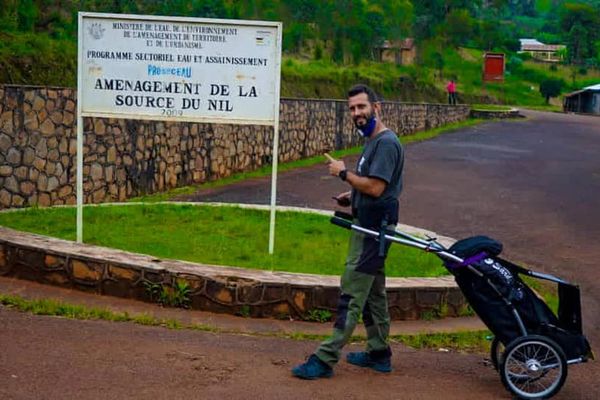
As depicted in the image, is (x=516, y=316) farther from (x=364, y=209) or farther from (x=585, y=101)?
(x=585, y=101)

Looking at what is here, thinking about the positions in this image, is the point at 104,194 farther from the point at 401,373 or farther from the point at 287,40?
the point at 287,40

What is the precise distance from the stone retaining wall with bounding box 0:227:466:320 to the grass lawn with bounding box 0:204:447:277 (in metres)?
0.66

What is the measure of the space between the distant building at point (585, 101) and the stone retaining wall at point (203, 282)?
55.0 m

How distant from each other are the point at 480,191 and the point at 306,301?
28.9 ft

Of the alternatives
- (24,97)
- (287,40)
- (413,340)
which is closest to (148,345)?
(413,340)

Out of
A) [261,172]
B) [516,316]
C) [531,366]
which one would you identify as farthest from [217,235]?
[261,172]

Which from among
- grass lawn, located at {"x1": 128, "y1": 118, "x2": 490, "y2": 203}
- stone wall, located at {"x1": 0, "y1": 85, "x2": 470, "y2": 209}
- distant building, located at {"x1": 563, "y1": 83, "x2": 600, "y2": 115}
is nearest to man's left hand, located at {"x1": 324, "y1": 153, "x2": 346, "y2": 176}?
stone wall, located at {"x1": 0, "y1": 85, "x2": 470, "y2": 209}

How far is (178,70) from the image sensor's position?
337 inches

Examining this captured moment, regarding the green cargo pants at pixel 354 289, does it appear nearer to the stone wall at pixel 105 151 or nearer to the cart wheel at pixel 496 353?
the cart wheel at pixel 496 353

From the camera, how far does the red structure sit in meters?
63.8

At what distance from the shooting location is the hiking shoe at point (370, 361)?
235 inches

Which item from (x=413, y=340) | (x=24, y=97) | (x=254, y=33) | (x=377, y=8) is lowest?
(x=413, y=340)

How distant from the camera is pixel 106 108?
8.54m

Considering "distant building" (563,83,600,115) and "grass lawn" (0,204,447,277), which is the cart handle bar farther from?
"distant building" (563,83,600,115)
